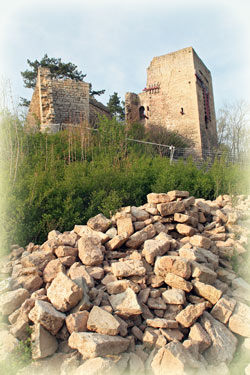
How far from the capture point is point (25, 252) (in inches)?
148

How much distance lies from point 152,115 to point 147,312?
1733 centimetres

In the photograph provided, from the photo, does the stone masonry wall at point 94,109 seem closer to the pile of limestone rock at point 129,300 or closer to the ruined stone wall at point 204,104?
the ruined stone wall at point 204,104

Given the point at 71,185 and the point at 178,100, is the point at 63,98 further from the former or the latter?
the point at 71,185

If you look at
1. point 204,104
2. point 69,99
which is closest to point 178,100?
point 204,104

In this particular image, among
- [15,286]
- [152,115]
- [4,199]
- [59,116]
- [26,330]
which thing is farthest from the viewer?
[152,115]

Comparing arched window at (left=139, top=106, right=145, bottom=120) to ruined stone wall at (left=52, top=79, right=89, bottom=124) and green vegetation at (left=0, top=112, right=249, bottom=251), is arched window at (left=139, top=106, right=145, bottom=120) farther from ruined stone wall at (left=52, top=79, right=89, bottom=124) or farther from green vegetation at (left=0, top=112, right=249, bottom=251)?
green vegetation at (left=0, top=112, right=249, bottom=251)

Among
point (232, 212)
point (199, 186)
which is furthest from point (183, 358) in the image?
point (199, 186)

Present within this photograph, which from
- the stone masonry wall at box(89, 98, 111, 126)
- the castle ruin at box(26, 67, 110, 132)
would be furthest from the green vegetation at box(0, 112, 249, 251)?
the stone masonry wall at box(89, 98, 111, 126)

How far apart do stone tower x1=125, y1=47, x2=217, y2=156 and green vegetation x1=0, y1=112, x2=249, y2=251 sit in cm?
1021

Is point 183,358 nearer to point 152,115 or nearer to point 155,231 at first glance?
point 155,231

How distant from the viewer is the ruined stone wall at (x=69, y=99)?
48.1 feet

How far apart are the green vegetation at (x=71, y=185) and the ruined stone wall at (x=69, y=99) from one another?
6836 mm

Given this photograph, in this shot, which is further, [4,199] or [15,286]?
[4,199]

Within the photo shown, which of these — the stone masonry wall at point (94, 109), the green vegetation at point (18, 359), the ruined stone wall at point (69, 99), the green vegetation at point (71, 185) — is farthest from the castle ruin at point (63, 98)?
the green vegetation at point (18, 359)
